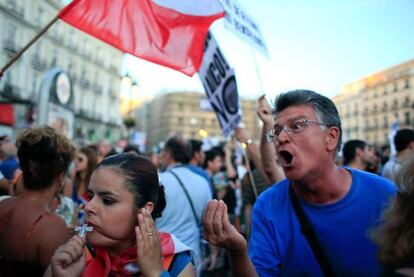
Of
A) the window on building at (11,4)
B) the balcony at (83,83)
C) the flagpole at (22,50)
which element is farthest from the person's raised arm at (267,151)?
the balcony at (83,83)

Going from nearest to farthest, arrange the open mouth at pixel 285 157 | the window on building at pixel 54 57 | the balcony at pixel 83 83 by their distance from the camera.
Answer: the open mouth at pixel 285 157
the window on building at pixel 54 57
the balcony at pixel 83 83

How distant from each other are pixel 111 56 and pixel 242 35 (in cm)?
5858

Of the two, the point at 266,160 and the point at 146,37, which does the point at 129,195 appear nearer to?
the point at 266,160

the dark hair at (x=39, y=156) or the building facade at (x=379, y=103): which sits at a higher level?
the building facade at (x=379, y=103)

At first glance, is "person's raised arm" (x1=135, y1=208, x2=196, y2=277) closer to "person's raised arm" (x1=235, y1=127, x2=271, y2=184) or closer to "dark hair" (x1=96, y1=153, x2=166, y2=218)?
"dark hair" (x1=96, y1=153, x2=166, y2=218)

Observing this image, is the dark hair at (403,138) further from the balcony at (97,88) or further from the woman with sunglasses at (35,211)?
the balcony at (97,88)

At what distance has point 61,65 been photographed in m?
46.9

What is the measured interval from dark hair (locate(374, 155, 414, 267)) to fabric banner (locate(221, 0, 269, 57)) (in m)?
2.53

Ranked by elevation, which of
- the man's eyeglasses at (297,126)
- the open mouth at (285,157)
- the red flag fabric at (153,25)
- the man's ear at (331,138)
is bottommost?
the open mouth at (285,157)

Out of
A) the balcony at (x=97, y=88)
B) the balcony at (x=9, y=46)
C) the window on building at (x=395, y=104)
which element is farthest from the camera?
the window on building at (x=395, y=104)

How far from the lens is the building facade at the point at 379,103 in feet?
239

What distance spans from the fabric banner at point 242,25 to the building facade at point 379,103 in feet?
221

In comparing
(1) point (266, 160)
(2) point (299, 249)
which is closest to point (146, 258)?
(2) point (299, 249)

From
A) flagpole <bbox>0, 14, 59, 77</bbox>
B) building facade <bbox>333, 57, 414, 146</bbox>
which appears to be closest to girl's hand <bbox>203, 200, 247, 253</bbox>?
flagpole <bbox>0, 14, 59, 77</bbox>
